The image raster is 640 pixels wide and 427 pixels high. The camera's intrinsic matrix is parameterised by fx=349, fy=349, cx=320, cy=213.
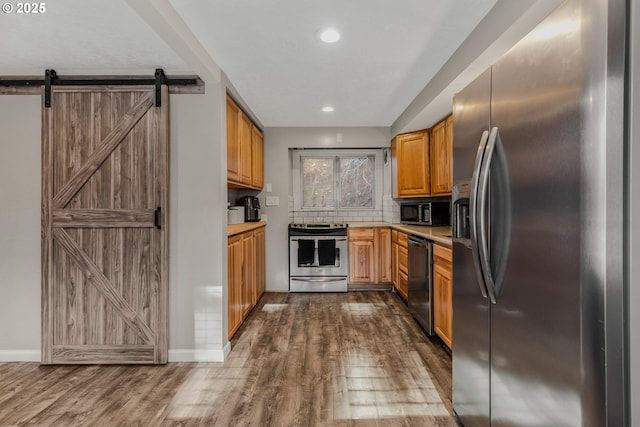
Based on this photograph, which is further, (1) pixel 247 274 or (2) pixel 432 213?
(2) pixel 432 213

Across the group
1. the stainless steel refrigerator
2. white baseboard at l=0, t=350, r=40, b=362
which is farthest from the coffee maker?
the stainless steel refrigerator

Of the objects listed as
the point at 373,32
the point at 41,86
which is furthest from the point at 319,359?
the point at 41,86

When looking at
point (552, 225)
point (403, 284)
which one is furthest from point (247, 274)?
point (552, 225)

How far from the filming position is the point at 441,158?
382 cm

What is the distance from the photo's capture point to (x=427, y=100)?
3092 millimetres

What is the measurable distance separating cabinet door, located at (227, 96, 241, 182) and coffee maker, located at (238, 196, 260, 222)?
3.22ft

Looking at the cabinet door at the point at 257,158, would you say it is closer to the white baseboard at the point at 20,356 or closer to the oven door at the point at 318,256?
the oven door at the point at 318,256

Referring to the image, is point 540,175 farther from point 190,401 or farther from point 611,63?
point 190,401

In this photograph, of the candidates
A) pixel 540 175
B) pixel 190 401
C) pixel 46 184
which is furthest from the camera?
pixel 46 184

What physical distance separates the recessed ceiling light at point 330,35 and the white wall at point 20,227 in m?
2.15

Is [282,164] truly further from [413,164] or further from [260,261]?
[413,164]

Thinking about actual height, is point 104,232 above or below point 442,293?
above

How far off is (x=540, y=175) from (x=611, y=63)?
1.12 ft

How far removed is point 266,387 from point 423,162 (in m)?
3.08
